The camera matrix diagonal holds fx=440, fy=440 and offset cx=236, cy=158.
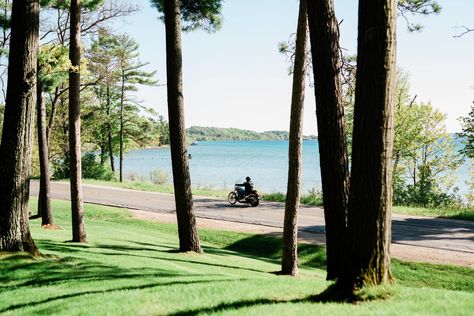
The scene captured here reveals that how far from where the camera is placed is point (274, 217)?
68.1 ft

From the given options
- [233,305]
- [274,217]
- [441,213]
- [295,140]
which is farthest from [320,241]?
[233,305]

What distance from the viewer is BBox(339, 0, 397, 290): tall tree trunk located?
4816mm

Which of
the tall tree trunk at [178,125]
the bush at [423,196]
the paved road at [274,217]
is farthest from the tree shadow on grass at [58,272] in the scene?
the bush at [423,196]

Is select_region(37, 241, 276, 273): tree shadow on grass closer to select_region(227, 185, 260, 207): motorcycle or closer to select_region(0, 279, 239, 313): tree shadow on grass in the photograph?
select_region(0, 279, 239, 313): tree shadow on grass

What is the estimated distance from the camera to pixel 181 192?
11734 mm

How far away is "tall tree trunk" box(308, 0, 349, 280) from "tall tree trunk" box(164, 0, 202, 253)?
594 centimetres

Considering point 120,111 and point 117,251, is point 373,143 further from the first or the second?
point 120,111

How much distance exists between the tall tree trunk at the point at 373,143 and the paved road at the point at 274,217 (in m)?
11.2

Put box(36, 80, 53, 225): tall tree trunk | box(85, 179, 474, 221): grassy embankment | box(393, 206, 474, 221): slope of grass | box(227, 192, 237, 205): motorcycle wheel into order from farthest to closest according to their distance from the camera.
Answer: box(227, 192, 237, 205): motorcycle wheel < box(85, 179, 474, 221): grassy embankment < box(393, 206, 474, 221): slope of grass < box(36, 80, 53, 225): tall tree trunk

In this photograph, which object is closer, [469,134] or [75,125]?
[75,125]

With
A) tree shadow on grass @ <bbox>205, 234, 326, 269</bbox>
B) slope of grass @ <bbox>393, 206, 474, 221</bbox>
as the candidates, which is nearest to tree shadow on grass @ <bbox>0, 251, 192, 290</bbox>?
tree shadow on grass @ <bbox>205, 234, 326, 269</bbox>

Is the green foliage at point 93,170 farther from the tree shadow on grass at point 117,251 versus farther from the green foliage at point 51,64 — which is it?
the tree shadow on grass at point 117,251

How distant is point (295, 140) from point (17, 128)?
597 centimetres

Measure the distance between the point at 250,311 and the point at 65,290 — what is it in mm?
3228
